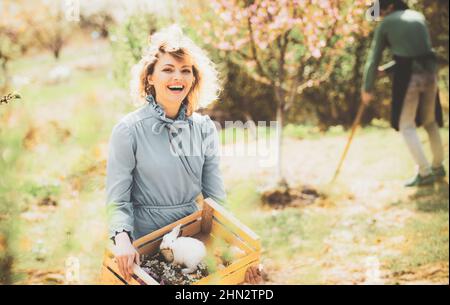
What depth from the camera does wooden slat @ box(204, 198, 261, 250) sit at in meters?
1.92

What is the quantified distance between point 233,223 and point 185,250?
0.25 metres

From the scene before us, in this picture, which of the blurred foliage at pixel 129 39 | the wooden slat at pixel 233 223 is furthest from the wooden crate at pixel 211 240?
the blurred foliage at pixel 129 39

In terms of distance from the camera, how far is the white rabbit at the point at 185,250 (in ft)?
6.09

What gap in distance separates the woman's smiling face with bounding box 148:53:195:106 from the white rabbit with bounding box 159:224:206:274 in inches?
22.0

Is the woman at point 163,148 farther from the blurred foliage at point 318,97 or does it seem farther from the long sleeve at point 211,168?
the blurred foliage at point 318,97

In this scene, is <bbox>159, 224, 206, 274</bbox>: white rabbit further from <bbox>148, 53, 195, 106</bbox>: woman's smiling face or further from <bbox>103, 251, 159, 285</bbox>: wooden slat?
<bbox>148, 53, 195, 106</bbox>: woman's smiling face

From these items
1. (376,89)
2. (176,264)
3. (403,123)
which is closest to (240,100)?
(376,89)

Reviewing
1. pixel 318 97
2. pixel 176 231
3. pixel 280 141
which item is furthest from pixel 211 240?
pixel 318 97

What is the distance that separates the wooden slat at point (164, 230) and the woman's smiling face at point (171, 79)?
47cm

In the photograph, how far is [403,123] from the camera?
3.80 meters

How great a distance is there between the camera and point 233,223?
2.00 meters

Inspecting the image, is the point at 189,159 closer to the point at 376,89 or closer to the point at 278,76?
the point at 278,76

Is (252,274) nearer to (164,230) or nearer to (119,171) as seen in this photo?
(164,230)

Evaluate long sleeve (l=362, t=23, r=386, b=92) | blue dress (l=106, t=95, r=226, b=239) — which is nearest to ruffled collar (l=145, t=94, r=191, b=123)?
blue dress (l=106, t=95, r=226, b=239)
